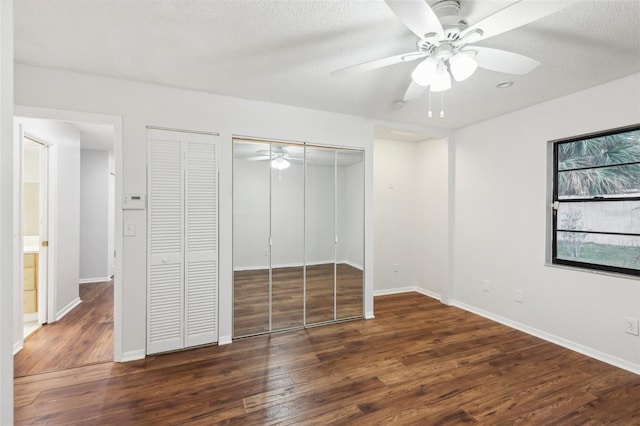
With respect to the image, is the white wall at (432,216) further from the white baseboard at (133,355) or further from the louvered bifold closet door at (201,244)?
the white baseboard at (133,355)

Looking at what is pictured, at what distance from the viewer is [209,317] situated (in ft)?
9.81

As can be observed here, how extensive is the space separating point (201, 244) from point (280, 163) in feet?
4.06

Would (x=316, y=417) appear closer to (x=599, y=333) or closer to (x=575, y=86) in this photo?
(x=599, y=333)

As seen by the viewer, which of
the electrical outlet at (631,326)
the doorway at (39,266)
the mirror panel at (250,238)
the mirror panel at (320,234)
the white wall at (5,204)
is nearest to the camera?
the white wall at (5,204)

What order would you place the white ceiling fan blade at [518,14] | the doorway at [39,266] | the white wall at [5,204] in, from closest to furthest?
the white wall at [5,204] → the white ceiling fan blade at [518,14] → the doorway at [39,266]

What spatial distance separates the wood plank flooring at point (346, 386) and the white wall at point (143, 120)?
0.48 m

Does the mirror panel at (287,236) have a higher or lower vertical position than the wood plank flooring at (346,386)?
higher

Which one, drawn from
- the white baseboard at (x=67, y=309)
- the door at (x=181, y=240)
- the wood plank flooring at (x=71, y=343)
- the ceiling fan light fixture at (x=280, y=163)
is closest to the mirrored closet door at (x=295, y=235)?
the ceiling fan light fixture at (x=280, y=163)

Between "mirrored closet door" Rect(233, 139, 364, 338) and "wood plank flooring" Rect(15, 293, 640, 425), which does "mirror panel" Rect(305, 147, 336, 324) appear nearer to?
"mirrored closet door" Rect(233, 139, 364, 338)

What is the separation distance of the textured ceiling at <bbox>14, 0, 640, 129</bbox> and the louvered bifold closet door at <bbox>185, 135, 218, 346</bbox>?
765mm

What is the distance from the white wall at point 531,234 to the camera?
2.64m

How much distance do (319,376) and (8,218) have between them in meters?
2.25

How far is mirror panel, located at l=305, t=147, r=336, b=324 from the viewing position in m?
3.50

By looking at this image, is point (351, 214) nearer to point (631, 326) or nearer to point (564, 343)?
point (564, 343)
